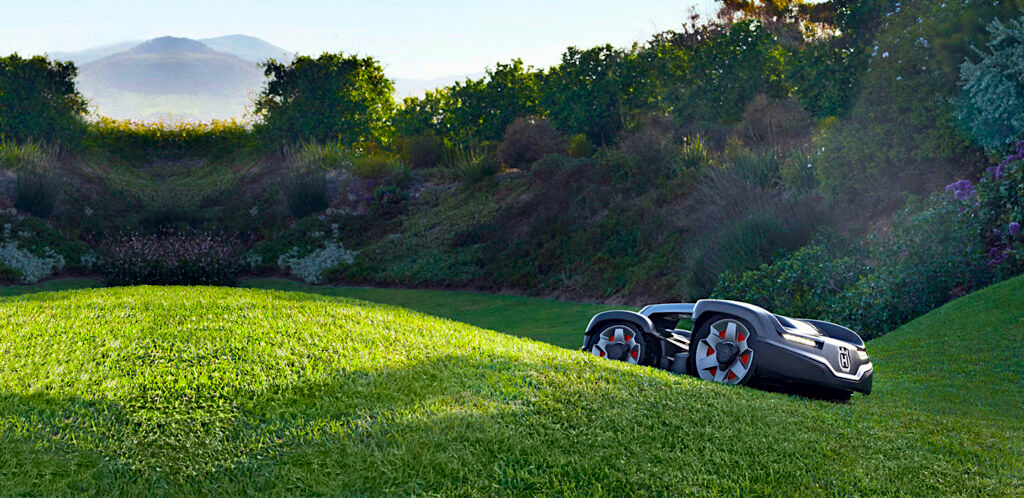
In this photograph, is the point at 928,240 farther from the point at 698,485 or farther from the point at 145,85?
the point at 145,85

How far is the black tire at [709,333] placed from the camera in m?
4.90

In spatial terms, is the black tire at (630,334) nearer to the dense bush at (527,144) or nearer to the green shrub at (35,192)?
the green shrub at (35,192)

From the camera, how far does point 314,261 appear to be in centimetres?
1566

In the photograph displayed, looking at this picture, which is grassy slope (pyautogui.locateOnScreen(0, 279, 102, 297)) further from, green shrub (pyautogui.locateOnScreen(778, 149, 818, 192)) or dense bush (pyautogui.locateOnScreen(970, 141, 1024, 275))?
dense bush (pyautogui.locateOnScreen(970, 141, 1024, 275))

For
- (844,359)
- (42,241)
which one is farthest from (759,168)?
(42,241)

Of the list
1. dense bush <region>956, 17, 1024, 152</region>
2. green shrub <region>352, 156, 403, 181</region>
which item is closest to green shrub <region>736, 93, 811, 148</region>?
dense bush <region>956, 17, 1024, 152</region>

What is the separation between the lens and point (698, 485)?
3291mm

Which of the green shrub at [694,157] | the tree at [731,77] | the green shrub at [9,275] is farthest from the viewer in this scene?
the tree at [731,77]

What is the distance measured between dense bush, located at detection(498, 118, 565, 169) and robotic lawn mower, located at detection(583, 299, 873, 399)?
1524cm

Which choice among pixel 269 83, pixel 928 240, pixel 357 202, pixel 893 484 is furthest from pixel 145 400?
pixel 269 83

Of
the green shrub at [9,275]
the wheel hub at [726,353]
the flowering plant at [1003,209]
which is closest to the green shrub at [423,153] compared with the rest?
the green shrub at [9,275]

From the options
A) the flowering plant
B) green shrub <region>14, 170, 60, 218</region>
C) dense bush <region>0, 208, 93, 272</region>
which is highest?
the flowering plant

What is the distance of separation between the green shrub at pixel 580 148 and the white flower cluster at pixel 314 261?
648cm

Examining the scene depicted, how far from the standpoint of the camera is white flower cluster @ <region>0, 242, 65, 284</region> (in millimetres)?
11445
